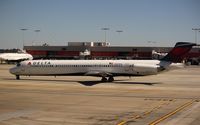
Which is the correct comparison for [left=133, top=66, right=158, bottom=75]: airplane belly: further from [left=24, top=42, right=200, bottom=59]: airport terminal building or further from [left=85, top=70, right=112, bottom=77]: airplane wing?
[left=24, top=42, right=200, bottom=59]: airport terminal building

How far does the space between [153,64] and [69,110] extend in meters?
23.8

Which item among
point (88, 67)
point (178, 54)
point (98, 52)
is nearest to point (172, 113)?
point (178, 54)

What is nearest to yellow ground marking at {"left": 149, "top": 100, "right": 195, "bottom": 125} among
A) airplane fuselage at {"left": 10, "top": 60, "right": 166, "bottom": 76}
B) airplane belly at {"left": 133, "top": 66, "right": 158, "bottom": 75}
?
airplane belly at {"left": 133, "top": 66, "right": 158, "bottom": 75}

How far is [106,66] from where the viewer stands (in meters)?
49.2

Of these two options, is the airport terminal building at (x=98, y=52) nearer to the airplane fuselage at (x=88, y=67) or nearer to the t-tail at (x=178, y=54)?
the airplane fuselage at (x=88, y=67)

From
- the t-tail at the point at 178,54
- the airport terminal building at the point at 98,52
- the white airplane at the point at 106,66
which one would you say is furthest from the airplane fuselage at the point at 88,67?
the airport terminal building at the point at 98,52

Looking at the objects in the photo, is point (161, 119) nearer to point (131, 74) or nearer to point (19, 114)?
Result: point (19, 114)

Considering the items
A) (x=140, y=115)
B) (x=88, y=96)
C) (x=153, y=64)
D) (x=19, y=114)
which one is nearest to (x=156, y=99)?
(x=88, y=96)

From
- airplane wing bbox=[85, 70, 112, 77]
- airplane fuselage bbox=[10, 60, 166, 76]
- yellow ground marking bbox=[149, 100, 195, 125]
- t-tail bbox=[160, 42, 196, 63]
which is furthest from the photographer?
airplane wing bbox=[85, 70, 112, 77]

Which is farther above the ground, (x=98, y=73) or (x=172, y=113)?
(x=98, y=73)

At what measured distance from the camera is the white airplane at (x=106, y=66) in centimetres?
4603

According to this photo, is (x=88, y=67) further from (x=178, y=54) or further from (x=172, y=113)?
(x=172, y=113)

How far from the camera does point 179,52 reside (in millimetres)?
46125

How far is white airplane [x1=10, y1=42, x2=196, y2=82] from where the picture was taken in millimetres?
46031
